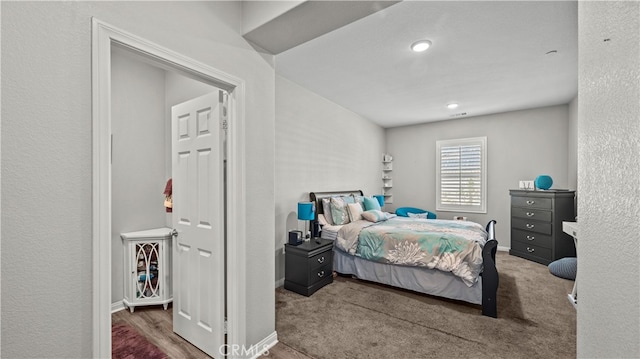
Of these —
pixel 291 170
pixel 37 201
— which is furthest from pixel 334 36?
pixel 37 201


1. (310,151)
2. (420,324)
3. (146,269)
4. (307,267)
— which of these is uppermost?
(310,151)

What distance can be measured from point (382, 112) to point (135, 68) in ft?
13.2

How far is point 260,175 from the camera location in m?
2.05

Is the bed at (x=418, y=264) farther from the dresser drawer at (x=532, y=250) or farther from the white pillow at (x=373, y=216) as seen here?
the dresser drawer at (x=532, y=250)

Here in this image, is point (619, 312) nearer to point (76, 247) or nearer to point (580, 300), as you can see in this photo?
point (580, 300)

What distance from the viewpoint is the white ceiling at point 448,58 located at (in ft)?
7.14

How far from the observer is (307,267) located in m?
3.13

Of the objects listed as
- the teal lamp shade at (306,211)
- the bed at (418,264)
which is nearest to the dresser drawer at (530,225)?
the bed at (418,264)

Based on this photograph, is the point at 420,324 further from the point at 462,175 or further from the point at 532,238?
the point at 462,175

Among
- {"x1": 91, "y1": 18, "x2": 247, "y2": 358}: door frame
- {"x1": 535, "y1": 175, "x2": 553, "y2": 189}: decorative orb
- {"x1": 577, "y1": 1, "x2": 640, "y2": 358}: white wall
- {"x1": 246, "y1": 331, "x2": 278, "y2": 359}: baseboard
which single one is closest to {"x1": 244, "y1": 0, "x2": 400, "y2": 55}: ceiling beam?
{"x1": 91, "y1": 18, "x2": 247, "y2": 358}: door frame

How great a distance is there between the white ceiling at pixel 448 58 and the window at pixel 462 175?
1.01 meters

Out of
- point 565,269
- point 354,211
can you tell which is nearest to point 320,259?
point 354,211

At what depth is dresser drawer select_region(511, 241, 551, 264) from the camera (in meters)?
4.18

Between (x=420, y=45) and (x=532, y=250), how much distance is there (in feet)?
13.3
